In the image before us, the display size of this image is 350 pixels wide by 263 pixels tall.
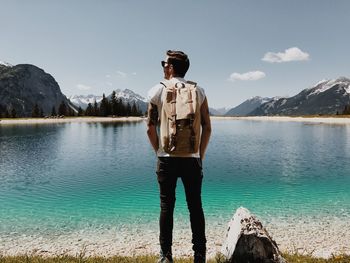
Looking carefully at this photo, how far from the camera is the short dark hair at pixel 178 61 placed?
6637 millimetres

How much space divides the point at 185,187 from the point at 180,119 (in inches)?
54.4

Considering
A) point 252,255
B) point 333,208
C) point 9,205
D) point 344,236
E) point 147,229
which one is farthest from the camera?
point 9,205

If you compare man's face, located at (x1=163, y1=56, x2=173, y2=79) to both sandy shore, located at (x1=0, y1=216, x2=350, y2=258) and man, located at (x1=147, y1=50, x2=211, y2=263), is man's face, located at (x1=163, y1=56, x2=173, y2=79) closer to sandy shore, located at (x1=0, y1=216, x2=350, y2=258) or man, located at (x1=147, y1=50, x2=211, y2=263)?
man, located at (x1=147, y1=50, x2=211, y2=263)

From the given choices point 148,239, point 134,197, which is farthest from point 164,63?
point 134,197

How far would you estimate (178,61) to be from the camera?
6.66 meters

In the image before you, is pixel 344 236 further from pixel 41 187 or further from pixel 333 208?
pixel 41 187

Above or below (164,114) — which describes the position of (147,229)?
below

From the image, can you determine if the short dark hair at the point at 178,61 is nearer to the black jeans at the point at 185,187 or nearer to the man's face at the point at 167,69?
the man's face at the point at 167,69

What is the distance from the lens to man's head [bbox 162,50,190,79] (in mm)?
6641

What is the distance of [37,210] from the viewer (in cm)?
2038

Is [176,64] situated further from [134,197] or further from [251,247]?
[134,197]

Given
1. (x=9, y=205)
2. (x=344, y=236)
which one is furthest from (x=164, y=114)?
(x=9, y=205)

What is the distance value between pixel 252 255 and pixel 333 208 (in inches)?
558

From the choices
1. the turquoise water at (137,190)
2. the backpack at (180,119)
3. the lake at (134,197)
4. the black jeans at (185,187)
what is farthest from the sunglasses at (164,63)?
the turquoise water at (137,190)
